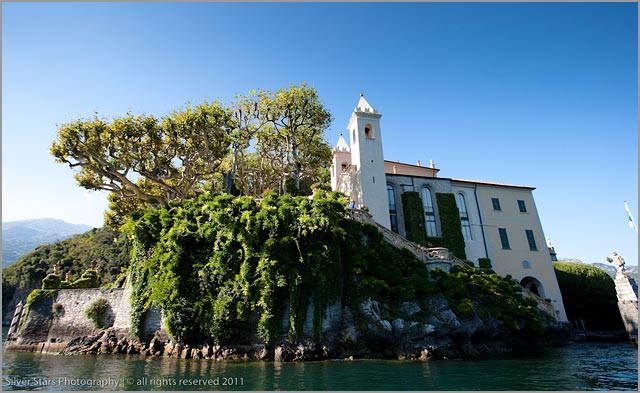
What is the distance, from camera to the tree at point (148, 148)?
26625 millimetres

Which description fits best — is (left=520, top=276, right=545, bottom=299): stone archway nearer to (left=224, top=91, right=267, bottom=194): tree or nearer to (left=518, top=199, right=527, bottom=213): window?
(left=518, top=199, right=527, bottom=213): window

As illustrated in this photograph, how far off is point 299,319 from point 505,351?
529 inches

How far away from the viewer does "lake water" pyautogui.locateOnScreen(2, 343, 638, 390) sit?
13.3 meters

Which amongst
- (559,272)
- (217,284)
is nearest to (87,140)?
(217,284)

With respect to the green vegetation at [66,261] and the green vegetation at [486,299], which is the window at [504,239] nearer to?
the green vegetation at [486,299]

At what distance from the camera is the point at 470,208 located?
36.8m

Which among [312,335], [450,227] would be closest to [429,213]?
[450,227]

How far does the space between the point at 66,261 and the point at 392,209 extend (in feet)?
188

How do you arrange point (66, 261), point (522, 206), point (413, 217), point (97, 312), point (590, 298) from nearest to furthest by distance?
point (97, 312) → point (413, 217) → point (590, 298) → point (522, 206) → point (66, 261)

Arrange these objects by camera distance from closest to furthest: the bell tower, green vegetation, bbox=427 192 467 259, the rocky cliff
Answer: the rocky cliff
the bell tower
green vegetation, bbox=427 192 467 259

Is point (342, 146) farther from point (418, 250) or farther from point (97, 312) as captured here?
point (97, 312)

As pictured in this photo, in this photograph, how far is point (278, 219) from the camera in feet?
70.6

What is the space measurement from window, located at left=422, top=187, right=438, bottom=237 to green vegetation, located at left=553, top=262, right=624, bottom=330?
1645 centimetres

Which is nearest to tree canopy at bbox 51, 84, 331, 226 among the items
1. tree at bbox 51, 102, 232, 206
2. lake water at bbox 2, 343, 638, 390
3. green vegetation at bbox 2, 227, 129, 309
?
tree at bbox 51, 102, 232, 206
